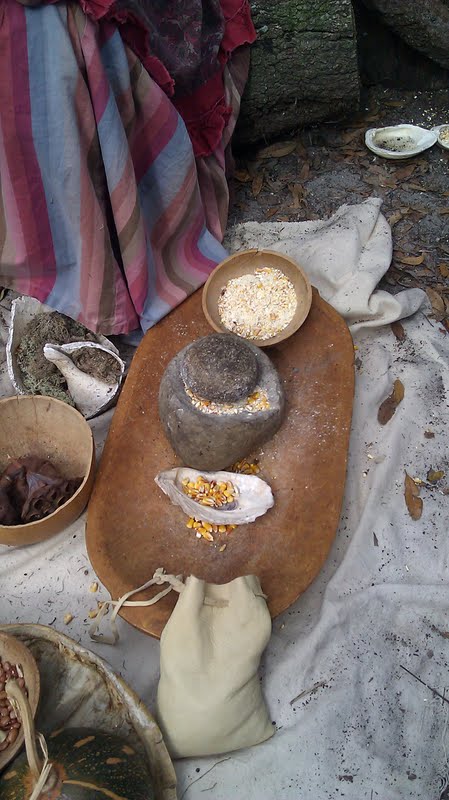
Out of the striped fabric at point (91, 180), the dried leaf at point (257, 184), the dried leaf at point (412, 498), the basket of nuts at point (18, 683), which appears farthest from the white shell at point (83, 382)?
the dried leaf at point (257, 184)

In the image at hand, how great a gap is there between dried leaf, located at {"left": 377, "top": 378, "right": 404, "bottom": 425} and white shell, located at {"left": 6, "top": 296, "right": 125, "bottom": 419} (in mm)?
1022

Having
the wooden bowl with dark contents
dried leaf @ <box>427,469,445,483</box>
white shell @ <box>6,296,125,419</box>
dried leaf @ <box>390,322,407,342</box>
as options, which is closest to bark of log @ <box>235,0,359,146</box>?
dried leaf @ <box>390,322,407,342</box>

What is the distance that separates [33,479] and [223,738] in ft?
3.27

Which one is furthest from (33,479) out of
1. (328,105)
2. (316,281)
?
(328,105)

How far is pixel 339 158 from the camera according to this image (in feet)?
11.5

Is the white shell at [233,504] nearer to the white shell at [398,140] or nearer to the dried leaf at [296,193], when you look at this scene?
the dried leaf at [296,193]

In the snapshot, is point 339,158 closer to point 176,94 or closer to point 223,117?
point 223,117

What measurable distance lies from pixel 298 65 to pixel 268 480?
201 centimetres

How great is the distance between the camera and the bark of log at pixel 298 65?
9.62 ft

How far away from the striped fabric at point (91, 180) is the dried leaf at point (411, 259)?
0.90 m

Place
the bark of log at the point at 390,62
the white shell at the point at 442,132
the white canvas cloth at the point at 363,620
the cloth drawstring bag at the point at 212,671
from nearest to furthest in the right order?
1. the cloth drawstring bag at the point at 212,671
2. the white canvas cloth at the point at 363,620
3. the white shell at the point at 442,132
4. the bark of log at the point at 390,62

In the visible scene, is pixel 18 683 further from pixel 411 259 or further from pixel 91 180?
pixel 411 259

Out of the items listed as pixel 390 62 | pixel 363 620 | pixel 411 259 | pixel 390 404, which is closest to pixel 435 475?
pixel 390 404

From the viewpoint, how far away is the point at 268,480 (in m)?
2.26
